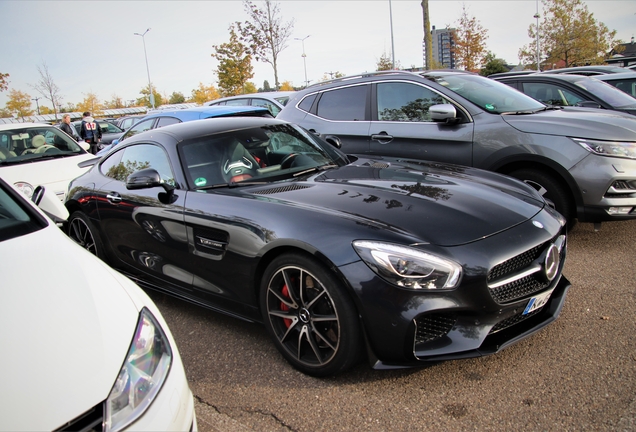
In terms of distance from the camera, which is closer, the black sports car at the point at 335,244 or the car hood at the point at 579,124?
the black sports car at the point at 335,244

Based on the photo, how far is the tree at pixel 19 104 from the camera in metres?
65.7

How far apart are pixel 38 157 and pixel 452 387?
23.1ft

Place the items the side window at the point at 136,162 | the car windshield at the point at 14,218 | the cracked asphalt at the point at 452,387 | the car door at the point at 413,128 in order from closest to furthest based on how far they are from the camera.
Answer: the cracked asphalt at the point at 452,387 < the car windshield at the point at 14,218 < the side window at the point at 136,162 < the car door at the point at 413,128

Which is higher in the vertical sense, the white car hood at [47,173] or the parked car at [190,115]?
the parked car at [190,115]

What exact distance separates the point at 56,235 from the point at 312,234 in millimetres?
1295

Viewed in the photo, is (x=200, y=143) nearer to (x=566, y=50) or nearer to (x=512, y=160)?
(x=512, y=160)

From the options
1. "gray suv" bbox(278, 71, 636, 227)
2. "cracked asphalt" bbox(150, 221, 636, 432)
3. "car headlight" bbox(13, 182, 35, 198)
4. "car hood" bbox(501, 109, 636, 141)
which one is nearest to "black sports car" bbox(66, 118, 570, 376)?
"cracked asphalt" bbox(150, 221, 636, 432)

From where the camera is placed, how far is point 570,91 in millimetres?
7234

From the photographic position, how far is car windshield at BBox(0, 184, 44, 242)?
2.44 m

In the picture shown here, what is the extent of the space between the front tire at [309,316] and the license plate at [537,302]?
3.00ft

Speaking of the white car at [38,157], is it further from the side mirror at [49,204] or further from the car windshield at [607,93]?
the car windshield at [607,93]

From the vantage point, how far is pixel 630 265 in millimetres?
4051

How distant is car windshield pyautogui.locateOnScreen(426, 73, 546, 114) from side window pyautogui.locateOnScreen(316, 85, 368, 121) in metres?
0.85

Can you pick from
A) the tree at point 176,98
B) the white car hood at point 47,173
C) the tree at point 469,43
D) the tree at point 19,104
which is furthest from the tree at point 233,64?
the tree at point 176,98
